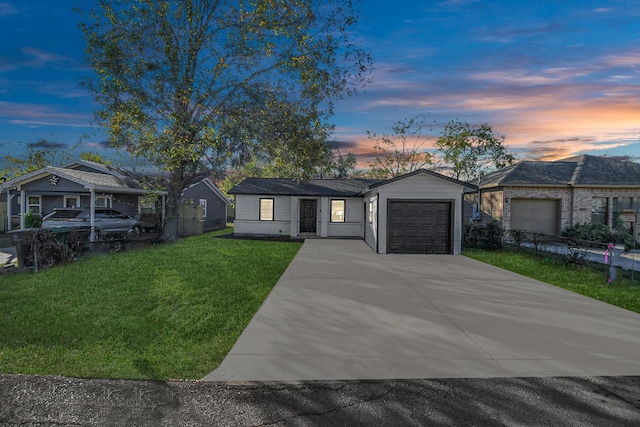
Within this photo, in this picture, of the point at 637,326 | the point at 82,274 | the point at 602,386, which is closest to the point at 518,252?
the point at 637,326

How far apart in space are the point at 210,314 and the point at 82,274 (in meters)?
6.13

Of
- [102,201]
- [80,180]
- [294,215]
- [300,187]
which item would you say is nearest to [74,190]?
[80,180]

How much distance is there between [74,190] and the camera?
65.7 feet

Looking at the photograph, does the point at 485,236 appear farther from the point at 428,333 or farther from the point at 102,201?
the point at 102,201

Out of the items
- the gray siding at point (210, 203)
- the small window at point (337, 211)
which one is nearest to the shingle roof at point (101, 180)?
the gray siding at point (210, 203)

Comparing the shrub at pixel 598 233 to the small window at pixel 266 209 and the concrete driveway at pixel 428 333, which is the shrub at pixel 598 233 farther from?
the small window at pixel 266 209

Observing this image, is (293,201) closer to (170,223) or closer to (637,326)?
(170,223)

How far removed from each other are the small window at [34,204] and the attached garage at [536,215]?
97.1ft

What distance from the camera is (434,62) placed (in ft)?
65.3

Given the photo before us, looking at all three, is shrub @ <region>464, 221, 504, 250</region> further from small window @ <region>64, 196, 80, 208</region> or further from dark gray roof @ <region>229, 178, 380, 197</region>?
small window @ <region>64, 196, 80, 208</region>

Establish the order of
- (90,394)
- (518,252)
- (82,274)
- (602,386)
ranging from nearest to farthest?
(90,394) → (602,386) → (82,274) → (518,252)

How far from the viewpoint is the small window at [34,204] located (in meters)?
23.9

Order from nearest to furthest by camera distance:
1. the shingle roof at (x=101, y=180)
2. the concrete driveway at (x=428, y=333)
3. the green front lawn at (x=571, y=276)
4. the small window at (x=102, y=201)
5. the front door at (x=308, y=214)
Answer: the concrete driveway at (x=428, y=333), the green front lawn at (x=571, y=276), the shingle roof at (x=101, y=180), the small window at (x=102, y=201), the front door at (x=308, y=214)

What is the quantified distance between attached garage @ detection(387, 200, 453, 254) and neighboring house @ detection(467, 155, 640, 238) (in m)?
6.42
